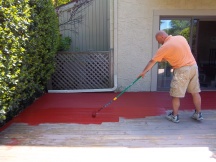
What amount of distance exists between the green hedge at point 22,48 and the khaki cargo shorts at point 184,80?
2.81 meters

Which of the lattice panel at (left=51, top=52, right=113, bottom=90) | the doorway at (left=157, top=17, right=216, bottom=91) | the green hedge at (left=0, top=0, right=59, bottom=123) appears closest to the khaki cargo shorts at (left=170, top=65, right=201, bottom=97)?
the doorway at (left=157, top=17, right=216, bottom=91)

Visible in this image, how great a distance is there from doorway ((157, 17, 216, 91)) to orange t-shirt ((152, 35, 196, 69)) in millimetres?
2523

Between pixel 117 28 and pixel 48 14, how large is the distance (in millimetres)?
1915

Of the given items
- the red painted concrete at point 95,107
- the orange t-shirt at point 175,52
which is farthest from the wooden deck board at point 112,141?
the orange t-shirt at point 175,52

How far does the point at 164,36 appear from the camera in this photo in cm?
394

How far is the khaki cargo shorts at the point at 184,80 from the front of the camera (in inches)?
154

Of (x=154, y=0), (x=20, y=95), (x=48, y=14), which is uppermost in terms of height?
(x=154, y=0)

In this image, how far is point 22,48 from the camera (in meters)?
3.73

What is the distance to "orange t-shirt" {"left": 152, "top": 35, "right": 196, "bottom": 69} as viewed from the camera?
378cm

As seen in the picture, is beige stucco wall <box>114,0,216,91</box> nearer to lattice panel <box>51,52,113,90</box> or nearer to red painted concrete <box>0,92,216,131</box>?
lattice panel <box>51,52,113,90</box>
